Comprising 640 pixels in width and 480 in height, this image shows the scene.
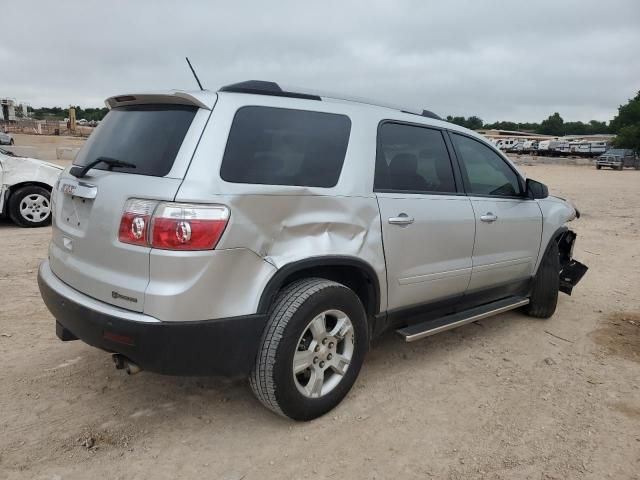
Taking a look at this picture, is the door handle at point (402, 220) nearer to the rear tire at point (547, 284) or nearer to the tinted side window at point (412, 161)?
the tinted side window at point (412, 161)

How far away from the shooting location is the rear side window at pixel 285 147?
2.72 metres

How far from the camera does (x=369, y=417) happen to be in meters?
3.14

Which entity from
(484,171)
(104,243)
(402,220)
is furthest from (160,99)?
(484,171)

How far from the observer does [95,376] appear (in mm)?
3531

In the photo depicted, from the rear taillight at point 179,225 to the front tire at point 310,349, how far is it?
22.0 inches

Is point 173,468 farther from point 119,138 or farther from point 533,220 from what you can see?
point 533,220

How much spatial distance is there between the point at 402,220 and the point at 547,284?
2.30 meters

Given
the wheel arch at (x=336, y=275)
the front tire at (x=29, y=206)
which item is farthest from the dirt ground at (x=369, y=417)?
the front tire at (x=29, y=206)

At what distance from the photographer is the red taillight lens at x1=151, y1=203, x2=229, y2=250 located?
2477 millimetres

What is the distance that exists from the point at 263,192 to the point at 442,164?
166 centimetres

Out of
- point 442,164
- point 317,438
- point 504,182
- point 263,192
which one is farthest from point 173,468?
point 504,182

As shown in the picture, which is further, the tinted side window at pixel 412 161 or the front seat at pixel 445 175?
the front seat at pixel 445 175

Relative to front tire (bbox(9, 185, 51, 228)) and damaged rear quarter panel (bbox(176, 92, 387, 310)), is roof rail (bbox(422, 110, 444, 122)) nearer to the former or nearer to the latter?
damaged rear quarter panel (bbox(176, 92, 387, 310))

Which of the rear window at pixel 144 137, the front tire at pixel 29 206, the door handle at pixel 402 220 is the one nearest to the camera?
the rear window at pixel 144 137
